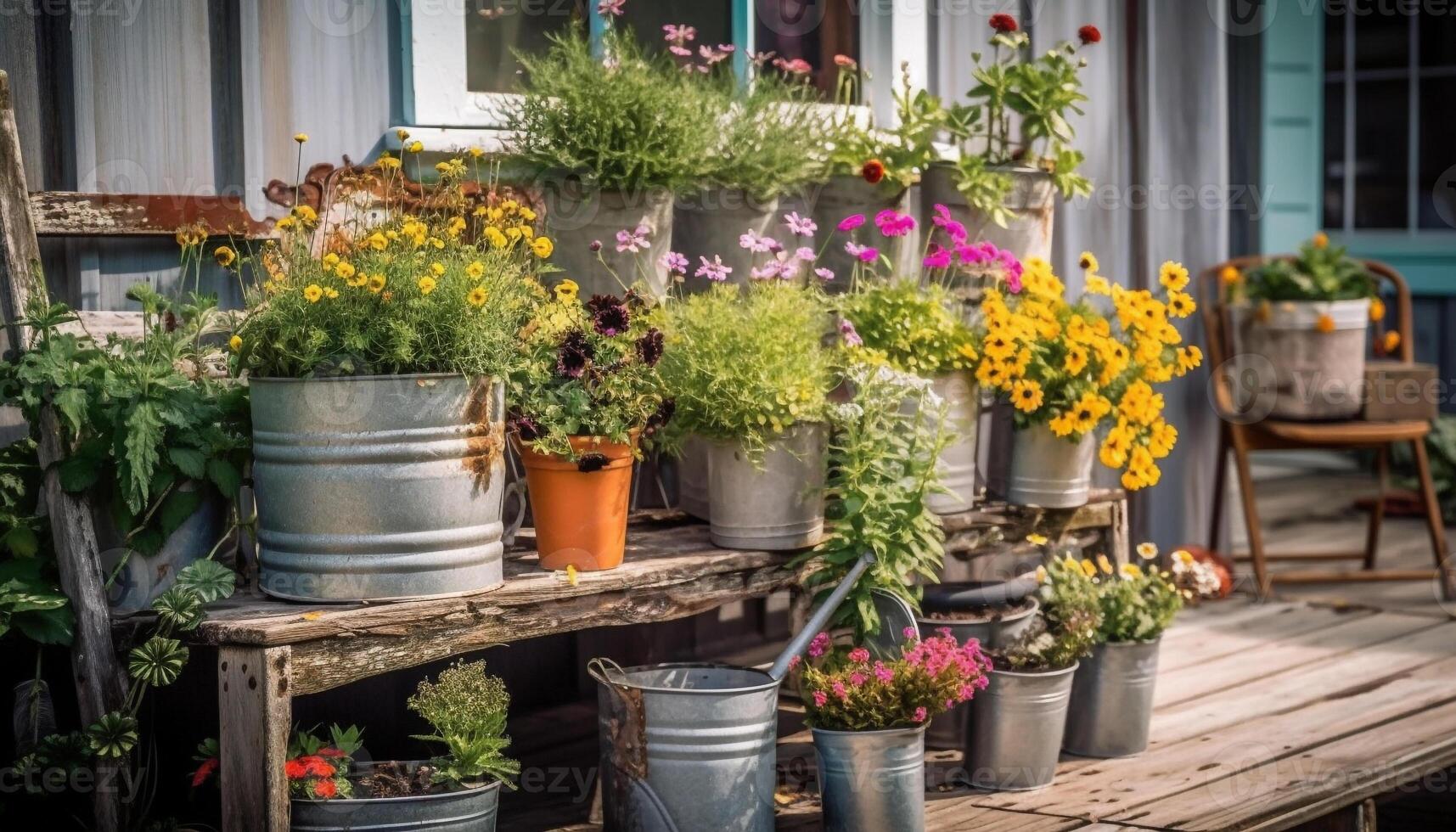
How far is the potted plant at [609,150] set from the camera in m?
3.33

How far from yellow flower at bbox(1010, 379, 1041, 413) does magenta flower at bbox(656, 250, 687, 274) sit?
81cm

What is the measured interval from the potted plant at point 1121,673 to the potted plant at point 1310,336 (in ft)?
6.59

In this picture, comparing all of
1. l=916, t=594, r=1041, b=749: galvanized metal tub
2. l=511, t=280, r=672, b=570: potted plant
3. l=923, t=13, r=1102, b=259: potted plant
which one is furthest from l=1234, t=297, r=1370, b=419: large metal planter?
l=511, t=280, r=672, b=570: potted plant

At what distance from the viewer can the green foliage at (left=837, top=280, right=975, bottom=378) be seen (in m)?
3.53

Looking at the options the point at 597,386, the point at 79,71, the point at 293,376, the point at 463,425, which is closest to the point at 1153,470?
the point at 597,386

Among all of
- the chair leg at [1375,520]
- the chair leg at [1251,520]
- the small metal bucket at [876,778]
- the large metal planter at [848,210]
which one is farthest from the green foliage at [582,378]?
the chair leg at [1375,520]

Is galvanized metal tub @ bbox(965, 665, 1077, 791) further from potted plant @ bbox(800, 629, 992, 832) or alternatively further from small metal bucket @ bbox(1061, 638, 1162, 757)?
potted plant @ bbox(800, 629, 992, 832)

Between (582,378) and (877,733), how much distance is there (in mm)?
871

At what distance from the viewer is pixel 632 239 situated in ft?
11.1

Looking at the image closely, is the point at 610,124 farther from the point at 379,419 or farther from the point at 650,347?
the point at 379,419

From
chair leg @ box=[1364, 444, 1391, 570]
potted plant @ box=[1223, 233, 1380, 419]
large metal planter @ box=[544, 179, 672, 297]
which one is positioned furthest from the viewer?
chair leg @ box=[1364, 444, 1391, 570]

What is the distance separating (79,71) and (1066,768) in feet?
8.32

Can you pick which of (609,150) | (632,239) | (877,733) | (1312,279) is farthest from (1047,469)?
(1312,279)

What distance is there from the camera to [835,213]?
3.89 metres
